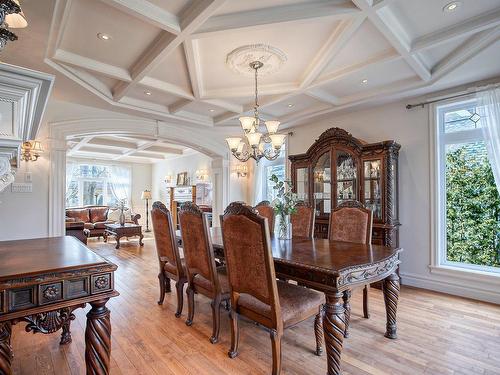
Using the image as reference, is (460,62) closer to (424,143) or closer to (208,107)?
(424,143)

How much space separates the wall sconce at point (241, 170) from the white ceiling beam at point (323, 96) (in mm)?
2587

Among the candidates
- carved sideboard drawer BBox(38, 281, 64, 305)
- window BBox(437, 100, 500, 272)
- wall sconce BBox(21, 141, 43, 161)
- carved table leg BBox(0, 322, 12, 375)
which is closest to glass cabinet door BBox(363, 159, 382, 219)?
window BBox(437, 100, 500, 272)

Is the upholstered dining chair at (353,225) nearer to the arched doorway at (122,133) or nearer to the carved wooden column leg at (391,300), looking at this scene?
the carved wooden column leg at (391,300)

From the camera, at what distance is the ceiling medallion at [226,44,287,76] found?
8.93ft

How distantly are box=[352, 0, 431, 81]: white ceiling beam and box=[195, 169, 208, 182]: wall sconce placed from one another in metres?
6.00

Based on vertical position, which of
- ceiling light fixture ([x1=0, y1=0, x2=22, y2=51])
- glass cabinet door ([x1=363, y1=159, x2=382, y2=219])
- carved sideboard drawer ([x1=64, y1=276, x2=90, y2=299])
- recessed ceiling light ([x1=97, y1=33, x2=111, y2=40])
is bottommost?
carved sideboard drawer ([x1=64, y1=276, x2=90, y2=299])

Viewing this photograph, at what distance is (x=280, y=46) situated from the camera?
2.75 meters

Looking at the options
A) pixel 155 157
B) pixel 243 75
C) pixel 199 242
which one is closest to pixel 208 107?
pixel 243 75

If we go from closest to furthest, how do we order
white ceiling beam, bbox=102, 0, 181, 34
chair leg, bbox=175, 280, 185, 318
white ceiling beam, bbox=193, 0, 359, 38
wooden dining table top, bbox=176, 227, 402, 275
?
wooden dining table top, bbox=176, 227, 402, 275, white ceiling beam, bbox=102, 0, 181, 34, white ceiling beam, bbox=193, 0, 359, 38, chair leg, bbox=175, 280, 185, 318

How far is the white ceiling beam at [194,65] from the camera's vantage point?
8.65ft

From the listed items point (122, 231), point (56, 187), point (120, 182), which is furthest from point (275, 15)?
point (120, 182)

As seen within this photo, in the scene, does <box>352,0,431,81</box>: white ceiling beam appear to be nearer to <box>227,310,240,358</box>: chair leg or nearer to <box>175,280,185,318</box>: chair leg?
<box>227,310,240,358</box>: chair leg

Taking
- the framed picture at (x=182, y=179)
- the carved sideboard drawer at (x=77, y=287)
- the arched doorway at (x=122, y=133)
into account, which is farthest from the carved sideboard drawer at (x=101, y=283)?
the framed picture at (x=182, y=179)

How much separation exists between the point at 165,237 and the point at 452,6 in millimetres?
3203
